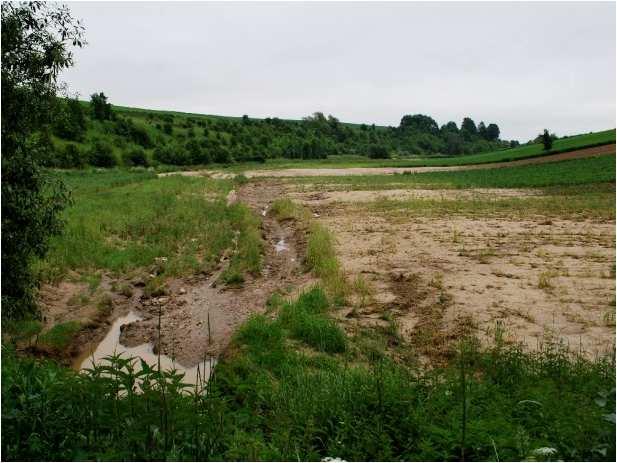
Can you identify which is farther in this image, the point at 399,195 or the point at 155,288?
the point at 399,195

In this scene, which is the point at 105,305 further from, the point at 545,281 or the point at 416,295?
the point at 545,281

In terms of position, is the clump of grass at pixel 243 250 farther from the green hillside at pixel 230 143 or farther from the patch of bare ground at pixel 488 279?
the green hillside at pixel 230 143

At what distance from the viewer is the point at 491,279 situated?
1166cm

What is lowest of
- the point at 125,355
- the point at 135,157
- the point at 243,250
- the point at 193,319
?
the point at 125,355

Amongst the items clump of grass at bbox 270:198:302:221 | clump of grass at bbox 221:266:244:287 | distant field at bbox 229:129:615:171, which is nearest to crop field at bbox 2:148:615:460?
clump of grass at bbox 221:266:244:287

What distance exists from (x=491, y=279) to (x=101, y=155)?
7218cm

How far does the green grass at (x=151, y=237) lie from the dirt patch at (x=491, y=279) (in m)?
4.32

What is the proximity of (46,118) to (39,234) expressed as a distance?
1.90 metres

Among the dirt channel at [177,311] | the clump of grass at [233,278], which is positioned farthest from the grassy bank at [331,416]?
the clump of grass at [233,278]

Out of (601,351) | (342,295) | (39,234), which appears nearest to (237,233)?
(342,295)

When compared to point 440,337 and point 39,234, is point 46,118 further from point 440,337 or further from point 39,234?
point 440,337

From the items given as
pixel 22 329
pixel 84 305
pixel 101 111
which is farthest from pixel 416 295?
pixel 101 111

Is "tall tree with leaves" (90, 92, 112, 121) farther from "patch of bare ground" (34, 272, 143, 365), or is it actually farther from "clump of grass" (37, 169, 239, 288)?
"patch of bare ground" (34, 272, 143, 365)

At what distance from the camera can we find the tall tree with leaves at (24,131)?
6.89 m
